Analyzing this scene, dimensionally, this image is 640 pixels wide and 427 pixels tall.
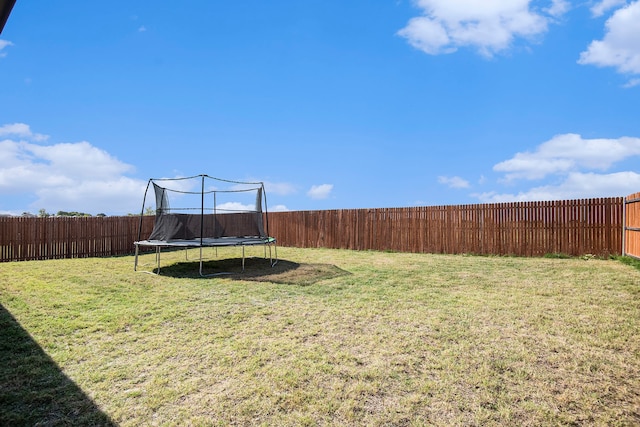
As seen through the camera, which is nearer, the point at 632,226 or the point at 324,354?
the point at 324,354

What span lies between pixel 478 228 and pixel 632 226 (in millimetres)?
3059

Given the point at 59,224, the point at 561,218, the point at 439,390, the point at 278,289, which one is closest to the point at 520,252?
the point at 561,218

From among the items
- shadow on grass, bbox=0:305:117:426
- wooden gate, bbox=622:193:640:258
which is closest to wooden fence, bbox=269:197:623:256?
wooden gate, bbox=622:193:640:258

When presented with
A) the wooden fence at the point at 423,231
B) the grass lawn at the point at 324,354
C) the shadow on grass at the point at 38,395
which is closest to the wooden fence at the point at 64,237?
the wooden fence at the point at 423,231

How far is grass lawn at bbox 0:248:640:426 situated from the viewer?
6.55 ft

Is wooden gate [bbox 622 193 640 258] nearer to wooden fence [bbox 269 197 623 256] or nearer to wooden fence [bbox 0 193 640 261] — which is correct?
wooden fence [bbox 0 193 640 261]

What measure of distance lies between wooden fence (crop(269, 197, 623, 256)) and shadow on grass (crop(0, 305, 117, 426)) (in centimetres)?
905

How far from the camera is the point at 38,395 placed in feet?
7.20

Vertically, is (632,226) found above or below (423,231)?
above

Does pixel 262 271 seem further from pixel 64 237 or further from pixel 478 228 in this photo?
pixel 64 237

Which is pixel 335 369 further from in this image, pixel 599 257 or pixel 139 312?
pixel 599 257

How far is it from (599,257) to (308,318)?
Answer: 303 inches

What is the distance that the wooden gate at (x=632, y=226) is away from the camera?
7.02m

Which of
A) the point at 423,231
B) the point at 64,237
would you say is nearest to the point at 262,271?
the point at 423,231
